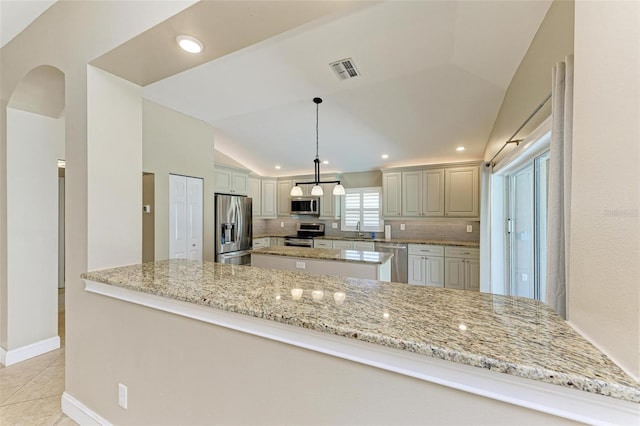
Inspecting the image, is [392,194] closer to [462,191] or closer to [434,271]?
[462,191]

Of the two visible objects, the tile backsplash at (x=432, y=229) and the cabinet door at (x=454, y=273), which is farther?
the tile backsplash at (x=432, y=229)

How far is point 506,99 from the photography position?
9.42ft

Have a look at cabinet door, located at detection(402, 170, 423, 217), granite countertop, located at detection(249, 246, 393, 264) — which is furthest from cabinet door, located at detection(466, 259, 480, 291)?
granite countertop, located at detection(249, 246, 393, 264)

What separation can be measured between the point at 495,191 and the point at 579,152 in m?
2.97

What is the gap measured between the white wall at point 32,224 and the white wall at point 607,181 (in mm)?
3778

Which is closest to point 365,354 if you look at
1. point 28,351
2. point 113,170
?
point 113,170

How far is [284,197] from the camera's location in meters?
6.54

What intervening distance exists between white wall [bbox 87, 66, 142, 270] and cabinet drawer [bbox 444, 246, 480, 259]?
14.8 ft

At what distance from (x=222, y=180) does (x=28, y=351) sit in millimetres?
Result: 3171

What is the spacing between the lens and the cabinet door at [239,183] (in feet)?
16.9

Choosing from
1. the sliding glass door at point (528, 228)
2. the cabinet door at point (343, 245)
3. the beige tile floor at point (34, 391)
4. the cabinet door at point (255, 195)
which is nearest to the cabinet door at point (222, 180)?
the cabinet door at point (255, 195)

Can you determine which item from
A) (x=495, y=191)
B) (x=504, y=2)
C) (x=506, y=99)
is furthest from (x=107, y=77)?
(x=495, y=191)

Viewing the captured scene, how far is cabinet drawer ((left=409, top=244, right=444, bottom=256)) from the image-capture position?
482 cm

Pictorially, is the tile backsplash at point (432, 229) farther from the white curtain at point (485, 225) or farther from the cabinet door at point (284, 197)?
the white curtain at point (485, 225)
